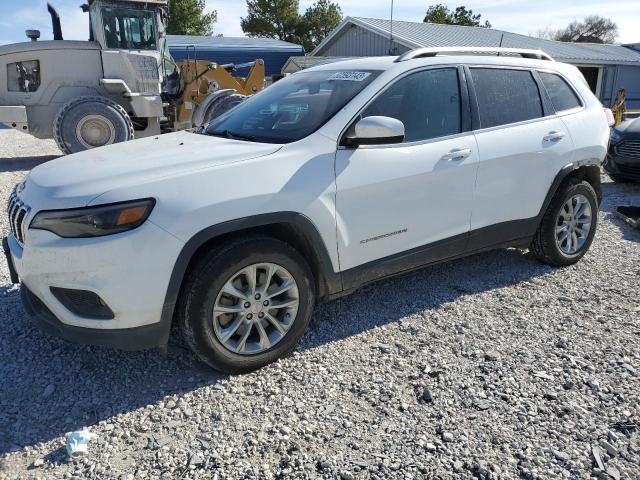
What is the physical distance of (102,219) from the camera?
2.46 meters

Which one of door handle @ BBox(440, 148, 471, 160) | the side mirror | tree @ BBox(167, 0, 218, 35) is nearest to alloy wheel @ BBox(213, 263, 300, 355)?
the side mirror

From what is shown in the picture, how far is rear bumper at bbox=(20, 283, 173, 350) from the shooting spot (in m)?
2.60

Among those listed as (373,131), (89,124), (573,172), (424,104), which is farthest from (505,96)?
(89,124)

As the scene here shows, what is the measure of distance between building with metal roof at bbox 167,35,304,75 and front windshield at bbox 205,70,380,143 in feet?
85.2

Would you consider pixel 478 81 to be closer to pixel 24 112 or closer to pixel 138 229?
pixel 138 229

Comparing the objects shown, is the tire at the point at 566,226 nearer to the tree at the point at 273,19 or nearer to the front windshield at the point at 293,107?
the front windshield at the point at 293,107

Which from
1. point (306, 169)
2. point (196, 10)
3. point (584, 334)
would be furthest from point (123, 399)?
point (196, 10)

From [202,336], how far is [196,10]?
4112 cm

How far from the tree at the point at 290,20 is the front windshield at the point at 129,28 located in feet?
113

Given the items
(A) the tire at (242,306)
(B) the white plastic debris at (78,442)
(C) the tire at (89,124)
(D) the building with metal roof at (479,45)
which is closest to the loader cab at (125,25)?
Result: (C) the tire at (89,124)

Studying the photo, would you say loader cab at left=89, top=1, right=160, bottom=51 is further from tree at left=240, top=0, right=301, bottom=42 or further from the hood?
tree at left=240, top=0, right=301, bottom=42

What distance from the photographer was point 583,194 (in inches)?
176

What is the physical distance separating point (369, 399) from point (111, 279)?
1.47 metres

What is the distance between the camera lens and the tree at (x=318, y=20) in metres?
42.3
